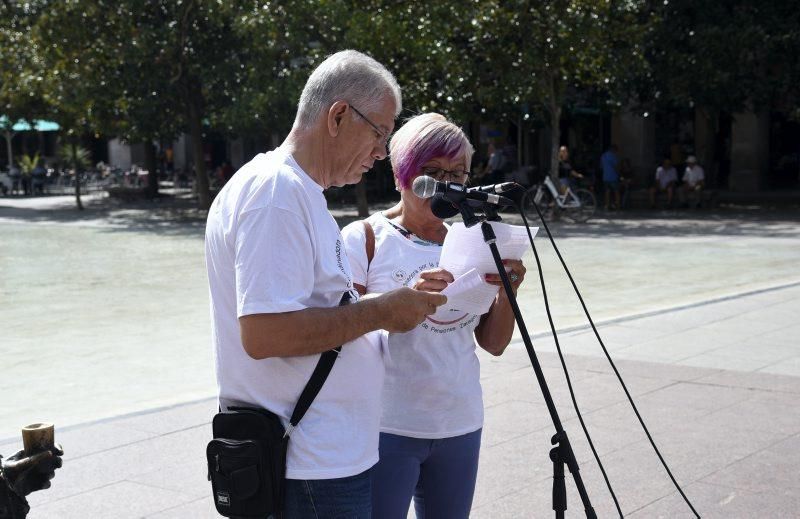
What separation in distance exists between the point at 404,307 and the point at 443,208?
0.33 meters

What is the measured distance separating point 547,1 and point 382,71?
19.8 meters

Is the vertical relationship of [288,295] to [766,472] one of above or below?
above

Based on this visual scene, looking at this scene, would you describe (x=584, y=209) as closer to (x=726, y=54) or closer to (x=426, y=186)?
(x=726, y=54)

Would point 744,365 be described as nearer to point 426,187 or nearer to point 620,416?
point 620,416

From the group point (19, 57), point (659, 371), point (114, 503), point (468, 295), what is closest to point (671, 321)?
A: point (659, 371)

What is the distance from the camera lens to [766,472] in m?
5.07

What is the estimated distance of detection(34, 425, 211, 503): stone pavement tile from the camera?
16.3ft

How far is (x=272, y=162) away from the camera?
2.28 m

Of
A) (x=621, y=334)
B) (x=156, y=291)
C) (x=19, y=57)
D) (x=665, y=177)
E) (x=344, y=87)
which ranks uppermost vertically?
(x=19, y=57)

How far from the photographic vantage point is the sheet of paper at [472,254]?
8.59 ft

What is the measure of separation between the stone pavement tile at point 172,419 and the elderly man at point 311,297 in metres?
3.77

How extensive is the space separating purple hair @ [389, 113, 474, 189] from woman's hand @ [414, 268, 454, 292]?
0.46 m

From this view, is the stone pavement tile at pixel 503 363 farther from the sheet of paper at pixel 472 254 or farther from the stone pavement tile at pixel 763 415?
the sheet of paper at pixel 472 254

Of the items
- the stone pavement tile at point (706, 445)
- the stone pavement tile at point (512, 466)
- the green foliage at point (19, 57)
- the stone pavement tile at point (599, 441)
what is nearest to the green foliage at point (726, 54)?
the green foliage at point (19, 57)
